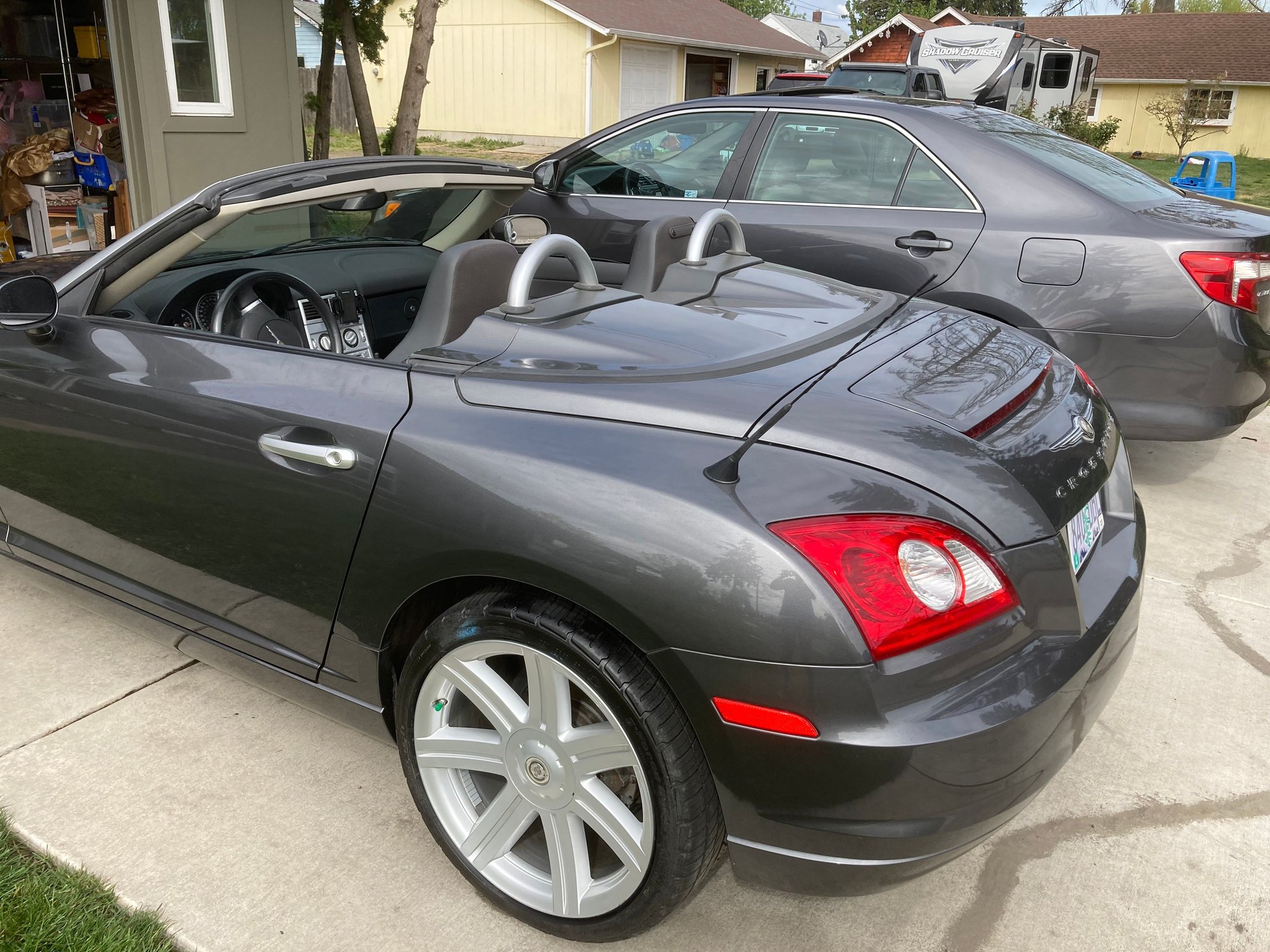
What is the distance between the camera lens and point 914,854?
→ 1.76m

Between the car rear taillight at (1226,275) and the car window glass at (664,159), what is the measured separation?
2.14 metres

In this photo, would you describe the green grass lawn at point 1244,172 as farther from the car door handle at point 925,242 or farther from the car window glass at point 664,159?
the car door handle at point 925,242

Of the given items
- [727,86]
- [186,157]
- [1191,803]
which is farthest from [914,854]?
[727,86]

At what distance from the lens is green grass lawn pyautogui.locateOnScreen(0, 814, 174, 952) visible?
6.78ft

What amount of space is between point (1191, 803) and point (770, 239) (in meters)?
2.99

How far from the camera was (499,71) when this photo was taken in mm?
30109

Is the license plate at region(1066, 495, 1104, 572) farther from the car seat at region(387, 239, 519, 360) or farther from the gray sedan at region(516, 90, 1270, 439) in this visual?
the gray sedan at region(516, 90, 1270, 439)

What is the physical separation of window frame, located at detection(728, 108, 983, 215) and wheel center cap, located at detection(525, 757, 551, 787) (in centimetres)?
329

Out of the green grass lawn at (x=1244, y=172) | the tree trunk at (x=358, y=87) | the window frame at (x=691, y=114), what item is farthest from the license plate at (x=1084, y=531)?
the green grass lawn at (x=1244, y=172)

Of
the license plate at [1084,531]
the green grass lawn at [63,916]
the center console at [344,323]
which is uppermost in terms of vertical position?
the center console at [344,323]

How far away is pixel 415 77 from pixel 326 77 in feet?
5.94

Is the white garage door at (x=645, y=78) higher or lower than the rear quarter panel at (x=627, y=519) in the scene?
higher

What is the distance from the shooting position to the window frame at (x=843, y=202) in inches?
173

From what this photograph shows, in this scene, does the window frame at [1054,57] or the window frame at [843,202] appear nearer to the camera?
the window frame at [843,202]
